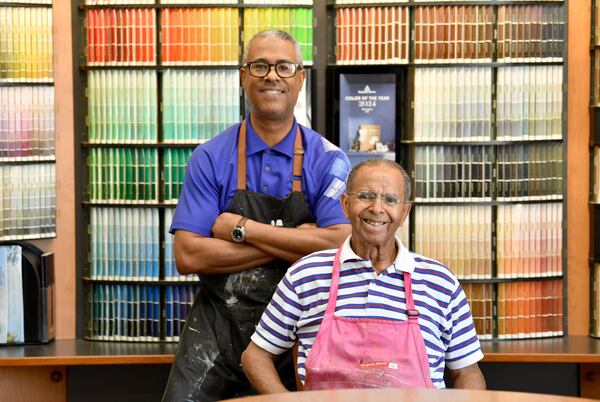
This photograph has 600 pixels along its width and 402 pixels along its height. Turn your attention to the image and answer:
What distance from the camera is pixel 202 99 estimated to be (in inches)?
213

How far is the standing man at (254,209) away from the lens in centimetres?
324

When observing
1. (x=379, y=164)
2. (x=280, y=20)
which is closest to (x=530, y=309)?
(x=280, y=20)

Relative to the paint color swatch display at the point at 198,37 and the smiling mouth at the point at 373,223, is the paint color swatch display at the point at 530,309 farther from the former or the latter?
the smiling mouth at the point at 373,223

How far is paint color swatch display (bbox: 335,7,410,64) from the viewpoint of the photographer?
5410 mm

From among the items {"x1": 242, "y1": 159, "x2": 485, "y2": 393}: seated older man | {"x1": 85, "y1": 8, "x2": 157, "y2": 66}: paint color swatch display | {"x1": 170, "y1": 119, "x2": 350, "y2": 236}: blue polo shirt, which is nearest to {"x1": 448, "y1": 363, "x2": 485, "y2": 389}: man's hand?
{"x1": 242, "y1": 159, "x2": 485, "y2": 393}: seated older man

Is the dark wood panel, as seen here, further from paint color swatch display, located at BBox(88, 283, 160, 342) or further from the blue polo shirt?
the blue polo shirt

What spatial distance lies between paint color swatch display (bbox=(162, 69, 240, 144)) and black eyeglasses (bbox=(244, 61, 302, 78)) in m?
2.20

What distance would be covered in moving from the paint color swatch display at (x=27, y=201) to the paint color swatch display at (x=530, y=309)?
228cm

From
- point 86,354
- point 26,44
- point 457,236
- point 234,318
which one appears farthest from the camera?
point 457,236

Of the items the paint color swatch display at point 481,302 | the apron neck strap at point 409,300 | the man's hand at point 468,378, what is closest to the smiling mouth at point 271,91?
the apron neck strap at point 409,300

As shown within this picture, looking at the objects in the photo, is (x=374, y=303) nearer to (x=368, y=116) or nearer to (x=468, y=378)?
(x=468, y=378)

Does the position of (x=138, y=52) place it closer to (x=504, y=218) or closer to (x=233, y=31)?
(x=233, y=31)

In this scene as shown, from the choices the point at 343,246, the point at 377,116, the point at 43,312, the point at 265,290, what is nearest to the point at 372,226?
the point at 343,246

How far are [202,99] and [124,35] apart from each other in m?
0.50
